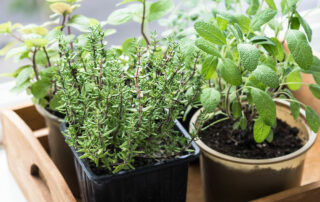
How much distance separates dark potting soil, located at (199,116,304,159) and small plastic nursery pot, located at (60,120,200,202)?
16cm

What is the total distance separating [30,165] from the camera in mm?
839

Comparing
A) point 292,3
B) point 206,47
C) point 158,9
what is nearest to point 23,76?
point 158,9

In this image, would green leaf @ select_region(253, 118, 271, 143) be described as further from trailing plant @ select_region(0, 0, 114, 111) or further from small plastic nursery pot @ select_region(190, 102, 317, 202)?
trailing plant @ select_region(0, 0, 114, 111)

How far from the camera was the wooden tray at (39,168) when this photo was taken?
73 centimetres

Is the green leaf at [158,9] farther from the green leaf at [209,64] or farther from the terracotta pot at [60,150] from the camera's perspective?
the terracotta pot at [60,150]

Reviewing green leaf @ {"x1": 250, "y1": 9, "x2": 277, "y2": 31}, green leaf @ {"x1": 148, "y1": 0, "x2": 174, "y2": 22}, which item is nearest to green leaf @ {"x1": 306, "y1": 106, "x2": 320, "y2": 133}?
green leaf @ {"x1": 250, "y1": 9, "x2": 277, "y2": 31}

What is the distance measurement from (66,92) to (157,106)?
139 mm

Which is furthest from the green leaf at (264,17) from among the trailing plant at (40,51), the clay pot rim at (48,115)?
the clay pot rim at (48,115)

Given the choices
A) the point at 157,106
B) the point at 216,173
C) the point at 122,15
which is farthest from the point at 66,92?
the point at 216,173

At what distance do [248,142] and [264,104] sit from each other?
199 millimetres

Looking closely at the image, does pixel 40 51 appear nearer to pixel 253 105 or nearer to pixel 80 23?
pixel 80 23

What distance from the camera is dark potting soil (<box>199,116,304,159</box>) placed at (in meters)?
0.80

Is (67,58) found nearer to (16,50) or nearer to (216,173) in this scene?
(16,50)

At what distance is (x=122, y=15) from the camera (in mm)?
775
